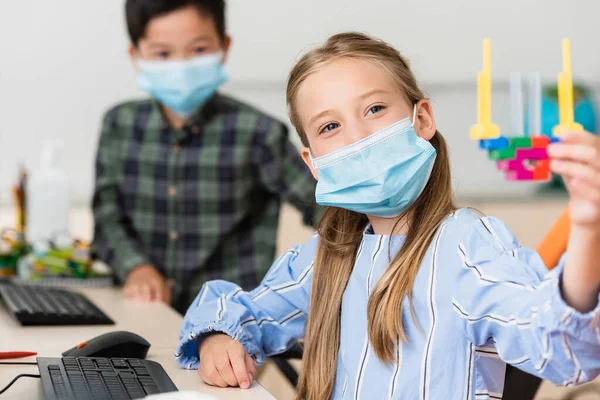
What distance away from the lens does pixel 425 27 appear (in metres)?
3.05

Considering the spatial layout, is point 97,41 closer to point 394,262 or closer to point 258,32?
point 258,32

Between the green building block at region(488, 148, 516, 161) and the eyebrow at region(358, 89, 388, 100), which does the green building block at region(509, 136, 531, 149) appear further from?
the eyebrow at region(358, 89, 388, 100)

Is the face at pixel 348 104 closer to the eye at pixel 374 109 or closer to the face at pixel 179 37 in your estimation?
the eye at pixel 374 109

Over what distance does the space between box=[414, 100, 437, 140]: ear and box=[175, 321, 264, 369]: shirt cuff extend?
363mm

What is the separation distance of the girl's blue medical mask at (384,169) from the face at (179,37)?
82 cm

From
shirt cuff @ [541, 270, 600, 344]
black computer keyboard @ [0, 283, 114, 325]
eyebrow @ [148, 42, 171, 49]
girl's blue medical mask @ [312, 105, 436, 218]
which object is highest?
eyebrow @ [148, 42, 171, 49]

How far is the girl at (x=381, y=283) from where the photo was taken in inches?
35.4

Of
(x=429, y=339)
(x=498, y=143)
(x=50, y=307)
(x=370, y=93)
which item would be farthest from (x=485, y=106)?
(x=50, y=307)

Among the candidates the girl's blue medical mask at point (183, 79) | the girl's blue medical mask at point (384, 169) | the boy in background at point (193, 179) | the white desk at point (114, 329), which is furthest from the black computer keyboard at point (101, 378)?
the girl's blue medical mask at point (183, 79)

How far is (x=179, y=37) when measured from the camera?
5.98ft

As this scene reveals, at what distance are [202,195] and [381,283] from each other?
941mm

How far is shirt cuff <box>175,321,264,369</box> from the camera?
1.16 meters

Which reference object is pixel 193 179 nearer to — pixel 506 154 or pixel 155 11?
pixel 155 11

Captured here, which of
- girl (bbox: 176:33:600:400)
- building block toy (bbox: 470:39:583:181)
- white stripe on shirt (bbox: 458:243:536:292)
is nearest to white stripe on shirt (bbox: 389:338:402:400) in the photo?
girl (bbox: 176:33:600:400)
